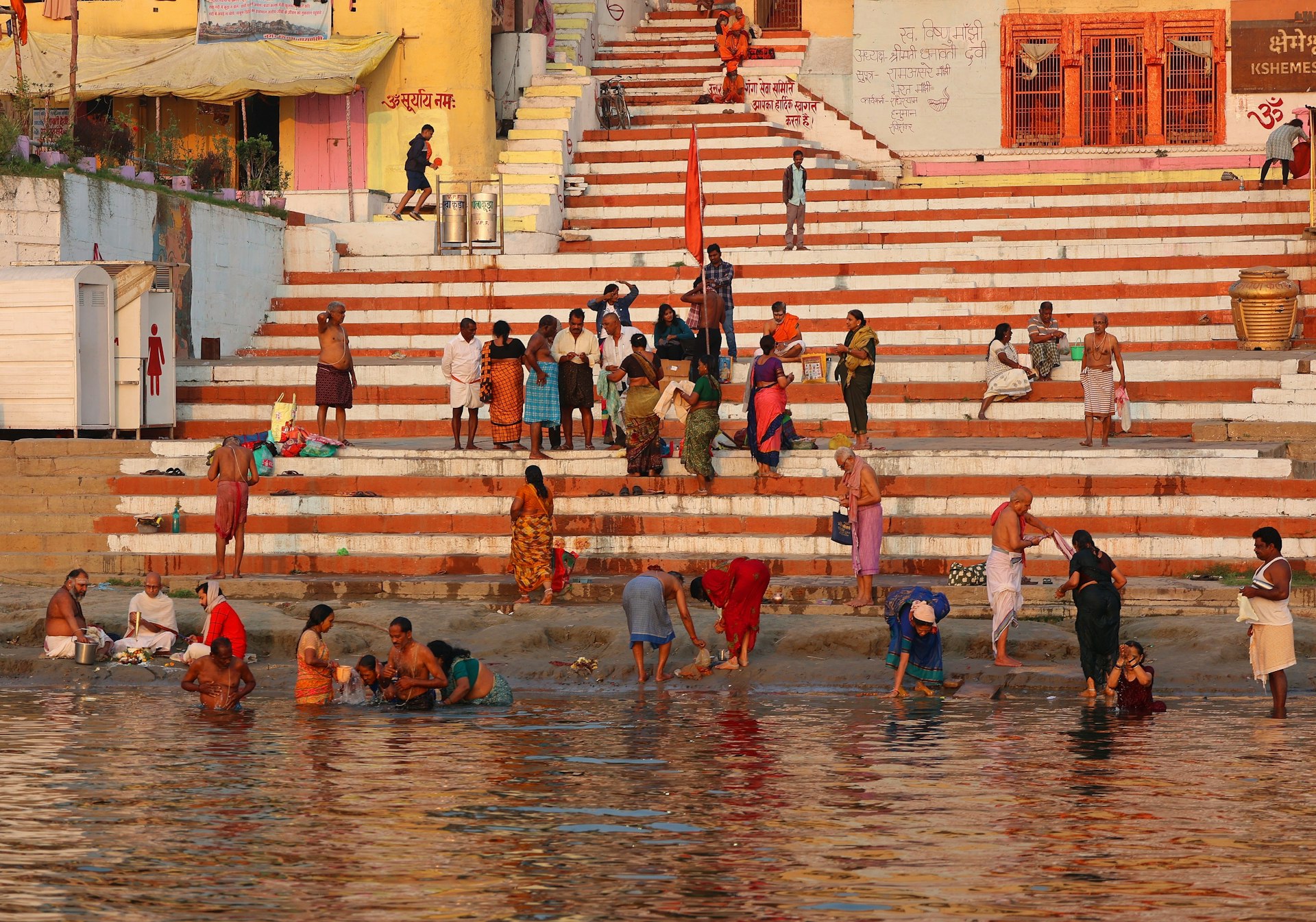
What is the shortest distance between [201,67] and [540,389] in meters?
10.1

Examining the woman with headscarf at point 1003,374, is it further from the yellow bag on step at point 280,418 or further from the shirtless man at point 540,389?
the yellow bag on step at point 280,418

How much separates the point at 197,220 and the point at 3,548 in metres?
5.61

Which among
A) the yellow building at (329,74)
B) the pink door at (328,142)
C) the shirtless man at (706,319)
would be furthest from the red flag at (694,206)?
the pink door at (328,142)

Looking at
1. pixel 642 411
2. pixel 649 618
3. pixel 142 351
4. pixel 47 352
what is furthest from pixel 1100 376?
pixel 47 352

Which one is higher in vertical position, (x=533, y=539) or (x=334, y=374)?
(x=334, y=374)

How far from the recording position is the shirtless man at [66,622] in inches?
540

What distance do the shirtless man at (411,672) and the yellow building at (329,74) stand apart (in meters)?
13.2

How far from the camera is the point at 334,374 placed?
17547 millimetres

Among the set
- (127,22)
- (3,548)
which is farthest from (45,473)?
(127,22)

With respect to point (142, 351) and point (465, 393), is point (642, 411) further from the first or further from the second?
point (142, 351)

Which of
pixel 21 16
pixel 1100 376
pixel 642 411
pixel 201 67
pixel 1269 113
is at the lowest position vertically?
pixel 642 411

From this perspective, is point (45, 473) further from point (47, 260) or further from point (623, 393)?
point (623, 393)

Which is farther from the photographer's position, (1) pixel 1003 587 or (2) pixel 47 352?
(2) pixel 47 352

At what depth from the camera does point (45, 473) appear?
1747 cm
